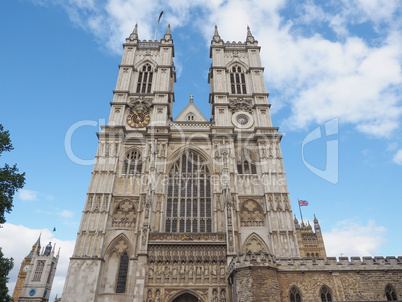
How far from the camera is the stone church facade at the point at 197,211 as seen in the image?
17.9m

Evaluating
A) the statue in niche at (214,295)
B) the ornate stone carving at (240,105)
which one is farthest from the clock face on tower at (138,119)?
the statue in niche at (214,295)

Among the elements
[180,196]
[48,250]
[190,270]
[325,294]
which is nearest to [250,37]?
[180,196]

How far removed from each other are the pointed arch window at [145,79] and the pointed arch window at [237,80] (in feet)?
31.8

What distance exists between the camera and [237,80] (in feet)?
115

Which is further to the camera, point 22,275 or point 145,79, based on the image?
point 22,275

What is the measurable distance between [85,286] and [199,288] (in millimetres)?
8407

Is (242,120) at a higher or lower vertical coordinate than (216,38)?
lower

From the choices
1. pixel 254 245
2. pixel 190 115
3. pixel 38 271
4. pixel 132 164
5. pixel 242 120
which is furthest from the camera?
pixel 38 271

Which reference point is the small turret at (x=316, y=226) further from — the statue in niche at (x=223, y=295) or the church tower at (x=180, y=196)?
the statue in niche at (x=223, y=295)

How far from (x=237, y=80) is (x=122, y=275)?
2425 cm

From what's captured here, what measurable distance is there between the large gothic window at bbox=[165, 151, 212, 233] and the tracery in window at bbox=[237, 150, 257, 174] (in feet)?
10.7

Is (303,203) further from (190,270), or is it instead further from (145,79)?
(190,270)

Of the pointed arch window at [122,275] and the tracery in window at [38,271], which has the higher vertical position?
the tracery in window at [38,271]

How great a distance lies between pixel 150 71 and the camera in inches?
1389
